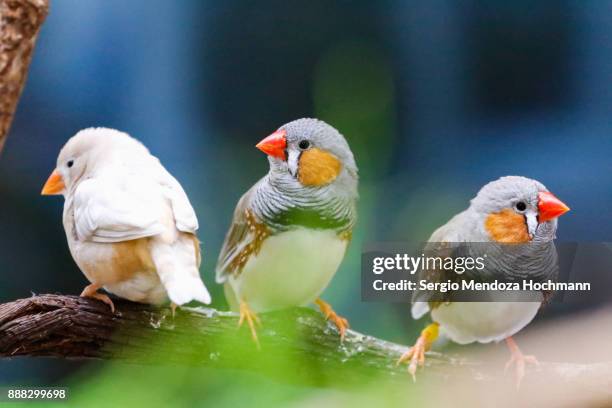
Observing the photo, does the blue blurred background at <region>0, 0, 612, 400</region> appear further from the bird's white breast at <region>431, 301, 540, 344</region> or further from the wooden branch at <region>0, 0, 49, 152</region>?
the wooden branch at <region>0, 0, 49, 152</region>

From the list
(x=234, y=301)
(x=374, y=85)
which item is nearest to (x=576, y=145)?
(x=374, y=85)

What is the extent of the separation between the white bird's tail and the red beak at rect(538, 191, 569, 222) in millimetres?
949

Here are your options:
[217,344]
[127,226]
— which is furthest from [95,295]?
[217,344]

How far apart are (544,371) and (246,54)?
1221 millimetres

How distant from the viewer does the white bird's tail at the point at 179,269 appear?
175 cm

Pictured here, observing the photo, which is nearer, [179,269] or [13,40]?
[13,40]

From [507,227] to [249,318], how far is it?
2.44 ft

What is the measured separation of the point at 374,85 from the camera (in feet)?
7.47

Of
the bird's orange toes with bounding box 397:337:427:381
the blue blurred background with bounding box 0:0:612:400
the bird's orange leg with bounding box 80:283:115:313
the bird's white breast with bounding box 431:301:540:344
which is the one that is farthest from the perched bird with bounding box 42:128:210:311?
the bird's white breast with bounding box 431:301:540:344

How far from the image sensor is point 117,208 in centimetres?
192

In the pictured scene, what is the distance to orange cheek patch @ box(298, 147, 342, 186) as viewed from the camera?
2.15 metres

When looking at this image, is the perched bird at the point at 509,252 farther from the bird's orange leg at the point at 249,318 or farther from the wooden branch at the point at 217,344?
the bird's orange leg at the point at 249,318

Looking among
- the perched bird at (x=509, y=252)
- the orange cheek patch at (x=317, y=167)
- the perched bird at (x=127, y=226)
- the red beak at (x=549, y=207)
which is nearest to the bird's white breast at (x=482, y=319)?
the perched bird at (x=509, y=252)

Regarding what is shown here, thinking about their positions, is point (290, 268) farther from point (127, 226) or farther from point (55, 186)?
point (55, 186)
